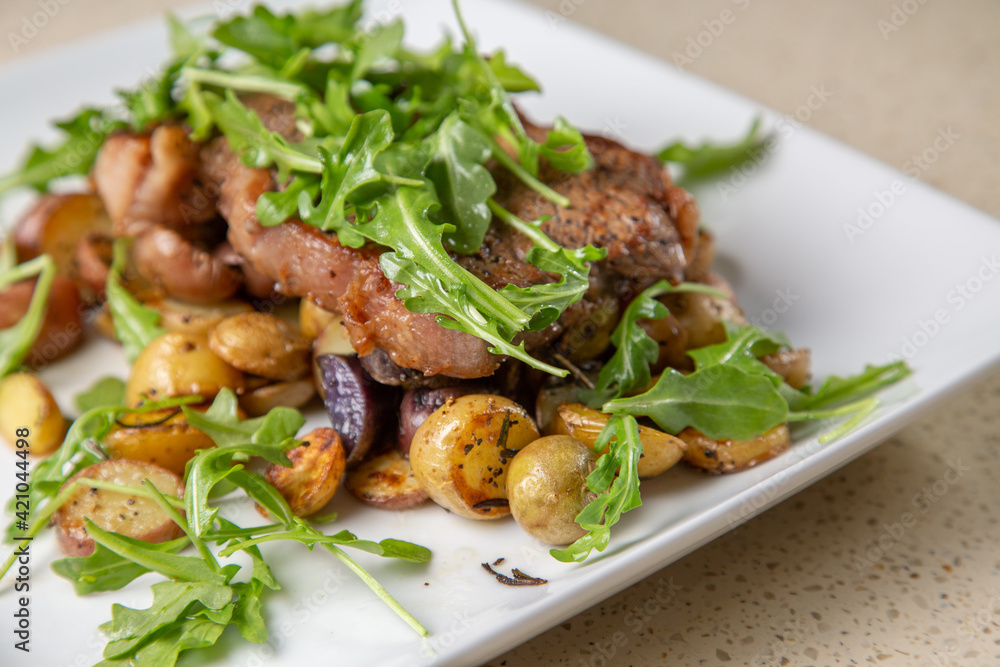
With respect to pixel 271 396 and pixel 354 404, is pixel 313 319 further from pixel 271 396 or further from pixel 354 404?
pixel 354 404

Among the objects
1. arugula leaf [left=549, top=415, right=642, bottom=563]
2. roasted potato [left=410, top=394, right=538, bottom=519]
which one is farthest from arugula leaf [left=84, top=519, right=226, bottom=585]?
arugula leaf [left=549, top=415, right=642, bottom=563]

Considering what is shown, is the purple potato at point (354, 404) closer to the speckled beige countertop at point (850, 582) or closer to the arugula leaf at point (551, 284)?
the arugula leaf at point (551, 284)

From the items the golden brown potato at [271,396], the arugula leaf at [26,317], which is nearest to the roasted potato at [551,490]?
the golden brown potato at [271,396]

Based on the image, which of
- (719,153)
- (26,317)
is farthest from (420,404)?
(719,153)

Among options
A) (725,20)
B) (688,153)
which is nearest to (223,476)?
(688,153)

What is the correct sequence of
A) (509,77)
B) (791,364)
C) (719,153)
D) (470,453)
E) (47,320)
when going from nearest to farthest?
1. (470,453)
2. (791,364)
3. (509,77)
4. (47,320)
5. (719,153)

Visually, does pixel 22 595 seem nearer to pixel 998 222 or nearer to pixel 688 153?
pixel 688 153

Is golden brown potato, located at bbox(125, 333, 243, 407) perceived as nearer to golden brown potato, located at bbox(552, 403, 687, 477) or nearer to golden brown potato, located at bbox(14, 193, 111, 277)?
golden brown potato, located at bbox(14, 193, 111, 277)
